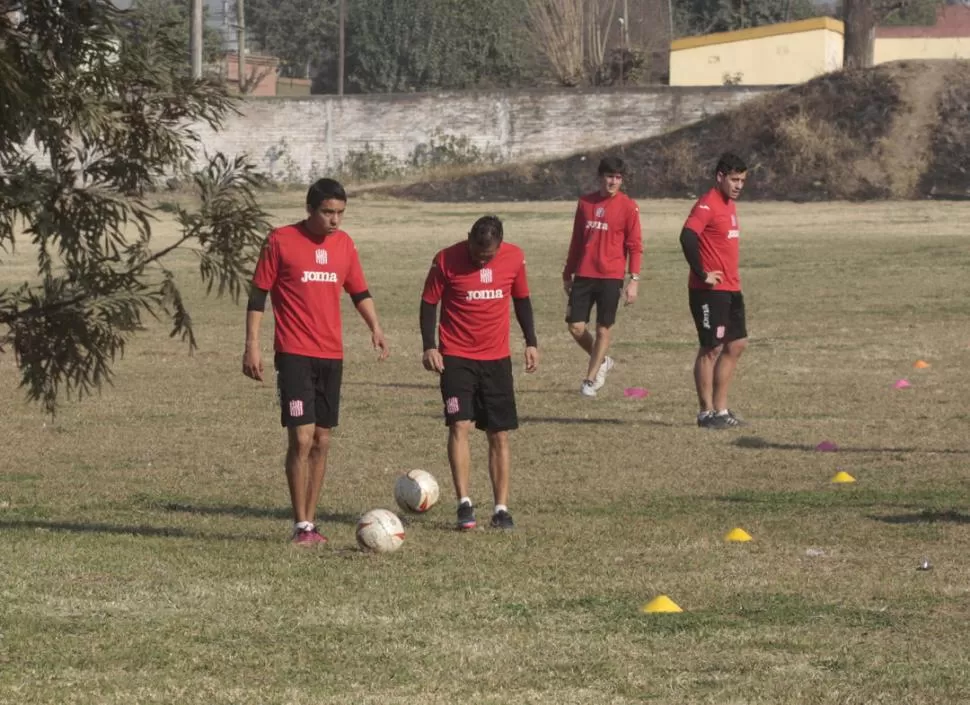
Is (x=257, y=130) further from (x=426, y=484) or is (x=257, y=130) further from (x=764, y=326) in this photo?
(x=426, y=484)

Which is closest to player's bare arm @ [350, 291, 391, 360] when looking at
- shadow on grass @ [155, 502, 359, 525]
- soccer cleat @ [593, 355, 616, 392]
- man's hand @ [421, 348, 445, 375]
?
man's hand @ [421, 348, 445, 375]

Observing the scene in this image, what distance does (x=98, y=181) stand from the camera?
399 inches

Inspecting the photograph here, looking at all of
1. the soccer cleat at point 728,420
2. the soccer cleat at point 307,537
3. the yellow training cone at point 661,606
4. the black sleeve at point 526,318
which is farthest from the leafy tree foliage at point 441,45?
the yellow training cone at point 661,606

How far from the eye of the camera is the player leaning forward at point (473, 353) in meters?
10.5

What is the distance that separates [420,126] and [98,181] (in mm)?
49094

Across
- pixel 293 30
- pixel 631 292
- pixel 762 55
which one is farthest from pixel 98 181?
pixel 293 30

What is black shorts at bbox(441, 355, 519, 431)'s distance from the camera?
10.5 meters

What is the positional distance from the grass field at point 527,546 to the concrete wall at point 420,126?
37.1m

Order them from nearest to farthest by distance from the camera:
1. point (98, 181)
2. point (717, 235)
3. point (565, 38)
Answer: point (98, 181) → point (717, 235) → point (565, 38)

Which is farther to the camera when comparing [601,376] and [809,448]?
[601,376]

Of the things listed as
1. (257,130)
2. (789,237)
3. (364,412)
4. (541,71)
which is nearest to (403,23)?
(541,71)

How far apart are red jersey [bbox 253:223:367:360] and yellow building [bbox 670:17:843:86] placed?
181 ft

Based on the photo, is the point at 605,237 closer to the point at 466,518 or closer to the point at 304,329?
the point at 466,518

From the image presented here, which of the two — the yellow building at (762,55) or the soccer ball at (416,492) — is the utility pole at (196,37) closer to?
the soccer ball at (416,492)
